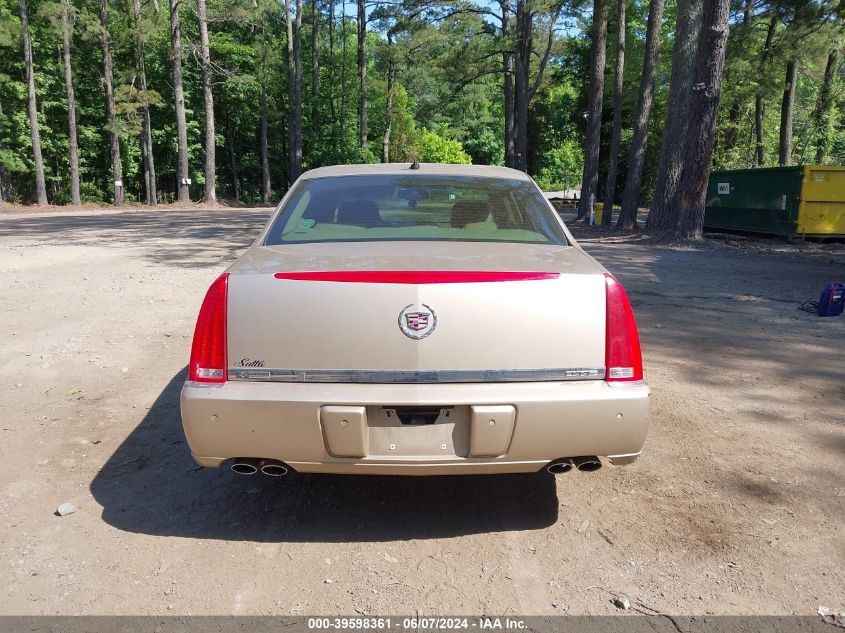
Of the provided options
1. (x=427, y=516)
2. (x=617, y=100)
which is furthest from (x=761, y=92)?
(x=427, y=516)

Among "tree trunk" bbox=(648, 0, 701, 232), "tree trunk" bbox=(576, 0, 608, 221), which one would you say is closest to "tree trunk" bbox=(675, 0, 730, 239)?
"tree trunk" bbox=(648, 0, 701, 232)

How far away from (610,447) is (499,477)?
1051mm

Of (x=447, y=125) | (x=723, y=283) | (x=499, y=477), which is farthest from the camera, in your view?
(x=447, y=125)

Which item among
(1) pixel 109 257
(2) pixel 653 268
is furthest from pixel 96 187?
(2) pixel 653 268

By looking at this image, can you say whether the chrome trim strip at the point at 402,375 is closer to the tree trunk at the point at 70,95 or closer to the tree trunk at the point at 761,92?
the tree trunk at the point at 761,92

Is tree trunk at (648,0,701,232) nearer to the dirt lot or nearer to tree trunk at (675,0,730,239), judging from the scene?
tree trunk at (675,0,730,239)

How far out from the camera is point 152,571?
282cm

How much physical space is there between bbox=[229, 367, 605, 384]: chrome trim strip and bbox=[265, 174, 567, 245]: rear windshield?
0.93 metres

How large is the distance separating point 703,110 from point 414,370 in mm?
13458

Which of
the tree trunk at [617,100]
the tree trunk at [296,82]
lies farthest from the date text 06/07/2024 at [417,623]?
the tree trunk at [296,82]

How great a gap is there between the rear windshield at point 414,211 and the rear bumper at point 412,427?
3.30 feet

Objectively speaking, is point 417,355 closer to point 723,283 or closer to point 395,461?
point 395,461

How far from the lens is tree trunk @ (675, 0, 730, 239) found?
44.7ft

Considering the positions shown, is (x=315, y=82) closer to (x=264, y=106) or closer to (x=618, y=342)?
(x=264, y=106)
